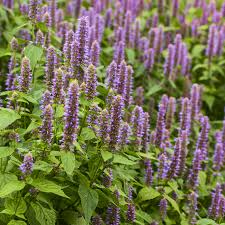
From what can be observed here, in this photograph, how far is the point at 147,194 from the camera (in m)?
5.38

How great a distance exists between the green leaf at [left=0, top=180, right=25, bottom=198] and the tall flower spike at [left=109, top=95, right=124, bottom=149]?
74cm

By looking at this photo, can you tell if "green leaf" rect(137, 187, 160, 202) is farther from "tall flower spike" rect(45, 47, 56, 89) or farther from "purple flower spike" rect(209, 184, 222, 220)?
"tall flower spike" rect(45, 47, 56, 89)

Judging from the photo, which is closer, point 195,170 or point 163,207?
point 163,207

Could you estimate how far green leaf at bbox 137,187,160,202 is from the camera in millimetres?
5340

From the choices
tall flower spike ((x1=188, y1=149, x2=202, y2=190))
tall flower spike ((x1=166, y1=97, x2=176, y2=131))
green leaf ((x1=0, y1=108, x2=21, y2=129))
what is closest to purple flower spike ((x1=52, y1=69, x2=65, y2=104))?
green leaf ((x1=0, y1=108, x2=21, y2=129))

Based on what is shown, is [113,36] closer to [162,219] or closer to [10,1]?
[10,1]

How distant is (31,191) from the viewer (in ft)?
13.8

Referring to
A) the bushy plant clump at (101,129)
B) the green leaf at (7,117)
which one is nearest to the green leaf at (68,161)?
the bushy plant clump at (101,129)

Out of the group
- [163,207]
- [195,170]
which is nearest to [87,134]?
[163,207]

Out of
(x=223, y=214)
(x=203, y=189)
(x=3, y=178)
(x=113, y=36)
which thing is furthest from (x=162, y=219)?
(x=113, y=36)

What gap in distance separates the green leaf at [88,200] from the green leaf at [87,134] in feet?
1.17

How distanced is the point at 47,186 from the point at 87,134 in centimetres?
55

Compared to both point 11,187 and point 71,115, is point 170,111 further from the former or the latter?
point 11,187

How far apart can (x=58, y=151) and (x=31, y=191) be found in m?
0.35
